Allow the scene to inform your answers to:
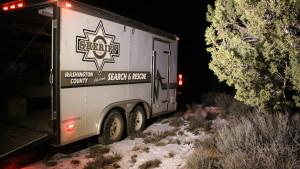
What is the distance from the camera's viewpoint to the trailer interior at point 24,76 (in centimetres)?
599

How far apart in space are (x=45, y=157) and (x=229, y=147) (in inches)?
148

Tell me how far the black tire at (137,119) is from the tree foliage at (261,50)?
2577mm

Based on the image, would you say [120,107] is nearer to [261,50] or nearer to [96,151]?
[96,151]

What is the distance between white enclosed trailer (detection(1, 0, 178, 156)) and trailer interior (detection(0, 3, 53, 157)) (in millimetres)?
92

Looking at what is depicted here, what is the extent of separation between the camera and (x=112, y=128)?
20.6 feet

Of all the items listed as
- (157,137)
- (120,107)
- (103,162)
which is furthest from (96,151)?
(157,137)

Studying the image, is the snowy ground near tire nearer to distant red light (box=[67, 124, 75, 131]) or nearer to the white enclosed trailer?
the white enclosed trailer

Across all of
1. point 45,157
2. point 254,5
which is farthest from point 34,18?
point 254,5

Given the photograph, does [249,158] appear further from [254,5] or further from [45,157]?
[45,157]

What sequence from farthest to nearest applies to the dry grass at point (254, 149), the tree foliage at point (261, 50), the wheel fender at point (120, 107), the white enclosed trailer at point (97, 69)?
the wheel fender at point (120, 107) → the white enclosed trailer at point (97, 69) → the tree foliage at point (261, 50) → the dry grass at point (254, 149)

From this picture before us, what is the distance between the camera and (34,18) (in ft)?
21.6

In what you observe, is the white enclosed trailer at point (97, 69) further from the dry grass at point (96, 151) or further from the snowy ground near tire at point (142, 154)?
the snowy ground near tire at point (142, 154)

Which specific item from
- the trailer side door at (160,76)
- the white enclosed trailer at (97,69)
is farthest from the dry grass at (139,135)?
the trailer side door at (160,76)

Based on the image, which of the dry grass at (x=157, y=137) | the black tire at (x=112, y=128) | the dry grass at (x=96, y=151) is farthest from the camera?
the dry grass at (x=157, y=137)
